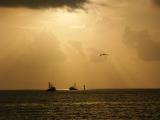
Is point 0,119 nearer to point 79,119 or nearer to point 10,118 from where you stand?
point 10,118

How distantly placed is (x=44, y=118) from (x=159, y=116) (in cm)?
2140

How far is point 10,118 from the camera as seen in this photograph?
10012cm

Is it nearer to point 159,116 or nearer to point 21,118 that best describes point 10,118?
point 21,118

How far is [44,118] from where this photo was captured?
100 m

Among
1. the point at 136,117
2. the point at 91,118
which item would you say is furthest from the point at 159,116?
the point at 91,118

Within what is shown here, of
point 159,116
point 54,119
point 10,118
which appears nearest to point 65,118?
point 54,119

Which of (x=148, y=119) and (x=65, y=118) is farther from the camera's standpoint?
(x=65, y=118)

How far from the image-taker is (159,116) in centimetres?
10025

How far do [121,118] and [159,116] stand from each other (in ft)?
24.0

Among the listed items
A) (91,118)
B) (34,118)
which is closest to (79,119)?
(91,118)

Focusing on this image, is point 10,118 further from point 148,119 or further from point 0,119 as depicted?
point 148,119

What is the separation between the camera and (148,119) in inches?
3757

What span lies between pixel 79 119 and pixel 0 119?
1423 centimetres

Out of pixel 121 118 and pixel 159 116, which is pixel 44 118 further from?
pixel 159 116
